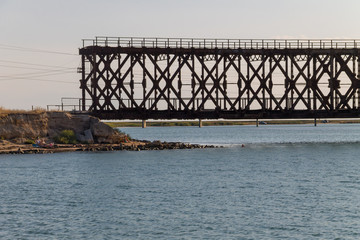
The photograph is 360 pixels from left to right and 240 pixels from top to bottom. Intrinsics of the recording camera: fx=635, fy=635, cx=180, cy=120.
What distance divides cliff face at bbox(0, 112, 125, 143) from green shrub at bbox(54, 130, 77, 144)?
2.11ft

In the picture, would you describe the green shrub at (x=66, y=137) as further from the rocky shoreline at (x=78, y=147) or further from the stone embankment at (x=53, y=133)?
the rocky shoreline at (x=78, y=147)

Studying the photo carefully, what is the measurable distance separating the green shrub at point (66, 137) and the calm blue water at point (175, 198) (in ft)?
30.7

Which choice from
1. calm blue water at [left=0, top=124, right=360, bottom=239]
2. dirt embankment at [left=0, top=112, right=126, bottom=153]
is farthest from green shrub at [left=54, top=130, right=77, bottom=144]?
calm blue water at [left=0, top=124, right=360, bottom=239]

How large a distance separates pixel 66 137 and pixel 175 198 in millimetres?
43965

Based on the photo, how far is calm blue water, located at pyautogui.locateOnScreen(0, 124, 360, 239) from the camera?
3375cm

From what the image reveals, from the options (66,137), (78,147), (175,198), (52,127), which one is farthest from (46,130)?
(175,198)

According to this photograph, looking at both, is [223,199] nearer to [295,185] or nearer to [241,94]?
[295,185]

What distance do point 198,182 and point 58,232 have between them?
2236 cm

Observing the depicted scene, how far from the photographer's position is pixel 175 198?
44344mm

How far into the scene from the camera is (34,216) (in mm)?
37469

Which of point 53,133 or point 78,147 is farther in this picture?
point 53,133

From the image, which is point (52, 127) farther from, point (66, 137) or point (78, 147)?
point (78, 147)

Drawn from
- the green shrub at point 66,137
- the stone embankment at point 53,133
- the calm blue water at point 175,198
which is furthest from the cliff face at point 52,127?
the calm blue water at point 175,198

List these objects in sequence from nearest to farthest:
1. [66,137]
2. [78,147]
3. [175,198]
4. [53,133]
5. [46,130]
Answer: [175,198] < [78,147] < [46,130] < [53,133] < [66,137]
